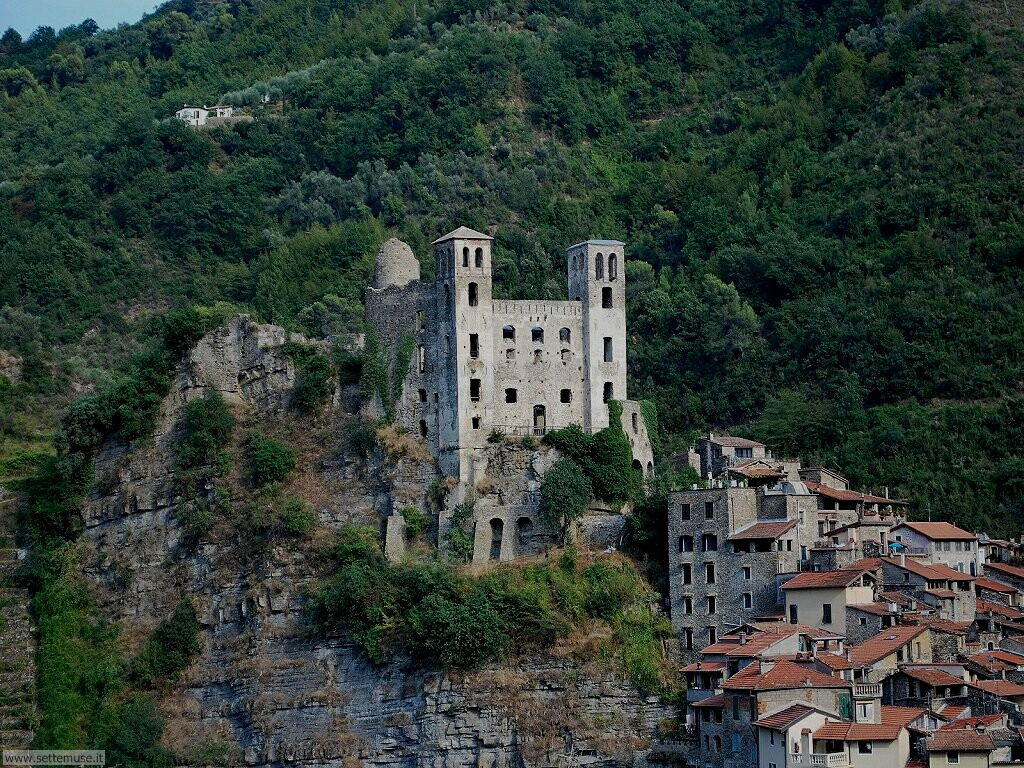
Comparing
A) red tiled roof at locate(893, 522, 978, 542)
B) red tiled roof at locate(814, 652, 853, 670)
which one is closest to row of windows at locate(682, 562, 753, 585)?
red tiled roof at locate(814, 652, 853, 670)

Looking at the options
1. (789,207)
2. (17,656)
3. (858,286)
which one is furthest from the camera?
(789,207)

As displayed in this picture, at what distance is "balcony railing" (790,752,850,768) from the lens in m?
57.8

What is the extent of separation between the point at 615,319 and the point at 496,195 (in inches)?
1270

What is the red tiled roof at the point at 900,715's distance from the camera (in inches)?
2344

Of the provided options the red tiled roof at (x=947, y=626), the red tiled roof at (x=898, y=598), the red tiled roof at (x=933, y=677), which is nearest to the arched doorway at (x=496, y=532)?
the red tiled roof at (x=898, y=598)

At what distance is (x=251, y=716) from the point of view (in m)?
72.8

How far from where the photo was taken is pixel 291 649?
73375 mm

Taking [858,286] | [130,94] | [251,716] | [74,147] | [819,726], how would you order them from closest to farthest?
[819,726] → [251,716] → [858,286] → [74,147] → [130,94]

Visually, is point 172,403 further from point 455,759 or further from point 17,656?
point 455,759

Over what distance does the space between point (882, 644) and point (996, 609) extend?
885 cm

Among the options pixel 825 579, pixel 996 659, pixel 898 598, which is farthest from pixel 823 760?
pixel 898 598

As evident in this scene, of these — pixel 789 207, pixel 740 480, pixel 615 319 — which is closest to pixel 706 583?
pixel 740 480

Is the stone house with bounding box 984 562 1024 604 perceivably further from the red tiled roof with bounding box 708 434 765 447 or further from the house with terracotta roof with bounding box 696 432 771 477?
the red tiled roof with bounding box 708 434 765 447

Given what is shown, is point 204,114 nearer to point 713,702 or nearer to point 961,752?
point 713,702
